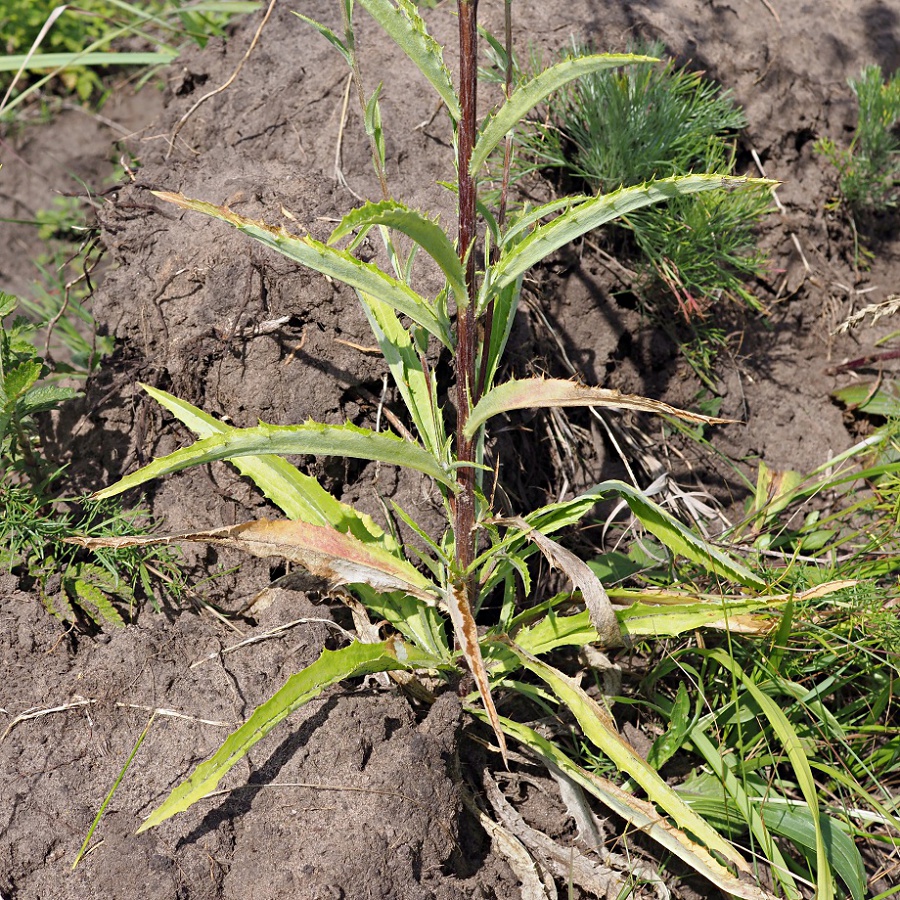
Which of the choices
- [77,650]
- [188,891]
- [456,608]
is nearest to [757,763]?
[456,608]

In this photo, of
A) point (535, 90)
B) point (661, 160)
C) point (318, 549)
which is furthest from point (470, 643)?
point (661, 160)

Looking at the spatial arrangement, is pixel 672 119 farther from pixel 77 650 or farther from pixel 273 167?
pixel 77 650

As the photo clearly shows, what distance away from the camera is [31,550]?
2.14 metres

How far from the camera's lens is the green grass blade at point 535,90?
4.00ft

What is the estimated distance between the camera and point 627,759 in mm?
1713

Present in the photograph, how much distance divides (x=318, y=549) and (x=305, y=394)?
2.07ft

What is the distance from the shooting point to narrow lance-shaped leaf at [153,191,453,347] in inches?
55.0

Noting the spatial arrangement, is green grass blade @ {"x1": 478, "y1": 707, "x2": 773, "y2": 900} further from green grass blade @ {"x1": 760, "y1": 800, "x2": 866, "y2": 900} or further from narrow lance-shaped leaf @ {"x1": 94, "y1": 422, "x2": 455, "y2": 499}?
narrow lance-shaped leaf @ {"x1": 94, "y1": 422, "x2": 455, "y2": 499}

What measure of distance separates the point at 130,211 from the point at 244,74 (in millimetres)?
695

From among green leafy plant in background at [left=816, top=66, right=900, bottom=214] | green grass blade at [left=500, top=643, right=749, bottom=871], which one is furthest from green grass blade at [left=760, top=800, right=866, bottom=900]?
green leafy plant in background at [left=816, top=66, right=900, bottom=214]

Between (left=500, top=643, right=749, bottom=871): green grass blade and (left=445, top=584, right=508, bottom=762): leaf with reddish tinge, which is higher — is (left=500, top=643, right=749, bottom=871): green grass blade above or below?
below

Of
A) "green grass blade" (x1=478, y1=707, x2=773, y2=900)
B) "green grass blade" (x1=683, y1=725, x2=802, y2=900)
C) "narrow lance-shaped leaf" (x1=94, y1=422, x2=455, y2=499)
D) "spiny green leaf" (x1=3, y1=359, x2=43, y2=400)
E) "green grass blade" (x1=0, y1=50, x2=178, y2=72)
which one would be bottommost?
"green grass blade" (x1=683, y1=725, x2=802, y2=900)

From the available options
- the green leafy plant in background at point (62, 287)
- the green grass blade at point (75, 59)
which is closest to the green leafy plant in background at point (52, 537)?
the green leafy plant in background at point (62, 287)

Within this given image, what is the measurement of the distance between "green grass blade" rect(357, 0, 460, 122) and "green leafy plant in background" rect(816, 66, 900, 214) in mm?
2096
